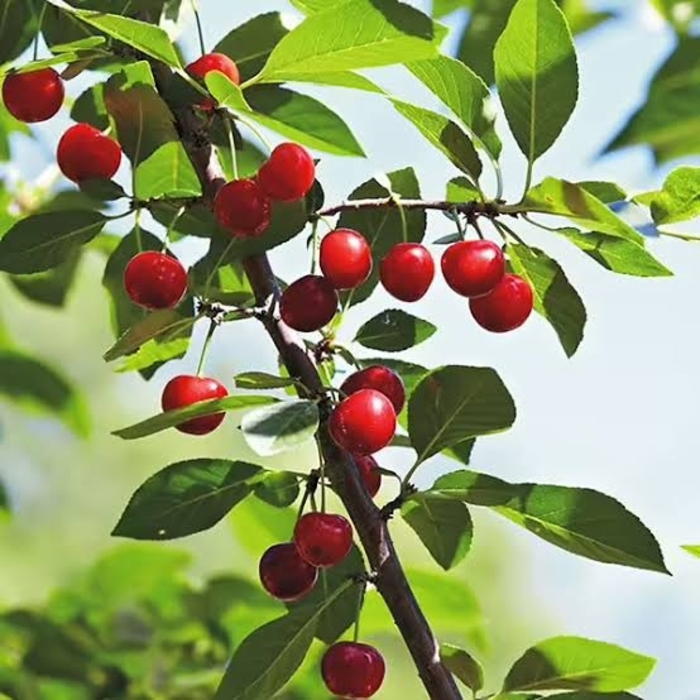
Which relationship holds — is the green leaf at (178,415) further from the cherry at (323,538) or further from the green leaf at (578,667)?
the green leaf at (578,667)

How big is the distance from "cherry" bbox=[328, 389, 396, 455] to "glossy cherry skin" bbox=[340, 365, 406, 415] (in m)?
0.06

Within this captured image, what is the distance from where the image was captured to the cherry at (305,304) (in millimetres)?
1085

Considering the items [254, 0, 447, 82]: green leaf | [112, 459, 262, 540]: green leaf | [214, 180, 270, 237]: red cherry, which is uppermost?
[254, 0, 447, 82]: green leaf

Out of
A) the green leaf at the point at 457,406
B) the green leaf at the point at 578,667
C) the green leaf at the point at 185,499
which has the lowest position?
the green leaf at the point at 578,667

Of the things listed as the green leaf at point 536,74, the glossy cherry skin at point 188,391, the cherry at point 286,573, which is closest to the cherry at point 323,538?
the cherry at point 286,573

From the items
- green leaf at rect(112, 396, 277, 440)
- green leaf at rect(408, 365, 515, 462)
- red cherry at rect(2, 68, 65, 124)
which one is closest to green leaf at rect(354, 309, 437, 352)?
green leaf at rect(408, 365, 515, 462)

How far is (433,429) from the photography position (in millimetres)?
1155

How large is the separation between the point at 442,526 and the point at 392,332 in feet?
0.57

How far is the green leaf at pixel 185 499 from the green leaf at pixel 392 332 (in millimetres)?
147

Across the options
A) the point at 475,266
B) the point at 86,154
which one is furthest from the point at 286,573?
the point at 86,154

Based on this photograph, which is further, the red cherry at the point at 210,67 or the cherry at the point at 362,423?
the red cherry at the point at 210,67

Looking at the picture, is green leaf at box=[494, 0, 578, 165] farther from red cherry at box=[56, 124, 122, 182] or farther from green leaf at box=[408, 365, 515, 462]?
red cherry at box=[56, 124, 122, 182]

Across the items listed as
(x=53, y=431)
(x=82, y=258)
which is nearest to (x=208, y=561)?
(x=53, y=431)

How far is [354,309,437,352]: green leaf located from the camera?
4.03 ft
